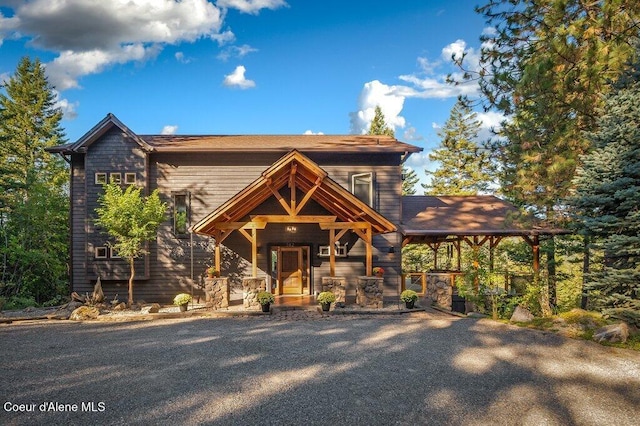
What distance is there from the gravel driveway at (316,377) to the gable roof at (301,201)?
3901 millimetres

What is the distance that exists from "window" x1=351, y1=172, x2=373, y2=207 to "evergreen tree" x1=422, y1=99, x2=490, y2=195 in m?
19.1

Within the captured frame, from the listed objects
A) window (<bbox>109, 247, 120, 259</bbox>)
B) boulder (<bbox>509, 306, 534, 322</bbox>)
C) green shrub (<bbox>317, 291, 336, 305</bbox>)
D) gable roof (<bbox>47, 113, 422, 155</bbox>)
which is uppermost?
gable roof (<bbox>47, 113, 422, 155</bbox>)

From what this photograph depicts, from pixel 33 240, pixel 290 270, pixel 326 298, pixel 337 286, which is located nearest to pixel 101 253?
pixel 33 240

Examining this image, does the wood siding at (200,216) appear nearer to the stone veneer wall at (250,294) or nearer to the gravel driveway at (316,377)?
the stone veneer wall at (250,294)

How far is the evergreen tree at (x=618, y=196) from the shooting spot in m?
8.20

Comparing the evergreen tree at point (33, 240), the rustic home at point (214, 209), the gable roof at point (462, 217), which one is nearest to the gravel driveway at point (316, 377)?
the rustic home at point (214, 209)

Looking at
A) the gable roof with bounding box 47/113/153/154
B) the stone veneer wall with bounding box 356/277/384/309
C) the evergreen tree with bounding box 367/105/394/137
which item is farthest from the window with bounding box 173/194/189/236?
the evergreen tree with bounding box 367/105/394/137

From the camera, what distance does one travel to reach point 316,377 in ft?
19.5

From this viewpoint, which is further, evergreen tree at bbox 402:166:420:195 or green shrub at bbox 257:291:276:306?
evergreen tree at bbox 402:166:420:195

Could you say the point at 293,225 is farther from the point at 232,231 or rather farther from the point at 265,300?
the point at 265,300

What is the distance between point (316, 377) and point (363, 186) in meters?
9.77

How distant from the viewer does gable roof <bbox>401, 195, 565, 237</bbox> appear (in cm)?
1416

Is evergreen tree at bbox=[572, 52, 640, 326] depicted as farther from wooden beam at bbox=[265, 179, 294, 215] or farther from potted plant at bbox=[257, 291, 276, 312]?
potted plant at bbox=[257, 291, 276, 312]

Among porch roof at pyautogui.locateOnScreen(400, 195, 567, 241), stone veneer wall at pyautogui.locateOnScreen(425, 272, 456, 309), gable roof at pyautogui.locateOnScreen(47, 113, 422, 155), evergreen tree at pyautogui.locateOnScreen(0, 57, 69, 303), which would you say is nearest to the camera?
stone veneer wall at pyautogui.locateOnScreen(425, 272, 456, 309)
